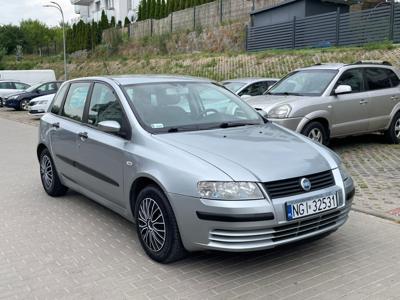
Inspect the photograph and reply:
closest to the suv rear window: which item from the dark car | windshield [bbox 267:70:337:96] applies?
windshield [bbox 267:70:337:96]

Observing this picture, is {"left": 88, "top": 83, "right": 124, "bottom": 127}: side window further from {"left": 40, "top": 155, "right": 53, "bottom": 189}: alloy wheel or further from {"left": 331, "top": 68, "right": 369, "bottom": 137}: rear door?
{"left": 331, "top": 68, "right": 369, "bottom": 137}: rear door

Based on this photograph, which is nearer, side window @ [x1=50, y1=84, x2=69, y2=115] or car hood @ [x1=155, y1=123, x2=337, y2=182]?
car hood @ [x1=155, y1=123, x2=337, y2=182]

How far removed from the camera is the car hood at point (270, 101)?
839cm

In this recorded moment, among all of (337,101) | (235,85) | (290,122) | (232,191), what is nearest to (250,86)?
(235,85)

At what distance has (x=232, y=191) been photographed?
3.61m

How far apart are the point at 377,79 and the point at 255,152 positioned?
673 cm

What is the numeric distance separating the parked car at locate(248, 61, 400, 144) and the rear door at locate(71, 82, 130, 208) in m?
3.72

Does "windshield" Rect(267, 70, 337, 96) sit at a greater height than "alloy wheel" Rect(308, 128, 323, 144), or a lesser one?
greater

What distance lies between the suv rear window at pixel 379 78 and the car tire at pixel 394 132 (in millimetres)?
681

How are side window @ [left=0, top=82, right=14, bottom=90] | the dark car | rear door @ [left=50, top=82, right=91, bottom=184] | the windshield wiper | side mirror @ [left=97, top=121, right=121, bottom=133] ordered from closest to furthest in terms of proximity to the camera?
side mirror @ [left=97, top=121, right=121, bottom=133] → the windshield wiper → rear door @ [left=50, top=82, right=91, bottom=184] → the dark car → side window @ [left=0, top=82, right=14, bottom=90]

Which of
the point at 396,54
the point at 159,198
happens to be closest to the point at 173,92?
the point at 159,198

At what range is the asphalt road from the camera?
3604mm

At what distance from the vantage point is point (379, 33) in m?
17.5

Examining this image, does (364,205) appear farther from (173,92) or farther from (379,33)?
(379,33)
